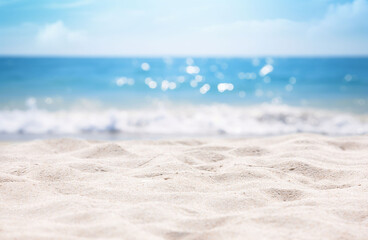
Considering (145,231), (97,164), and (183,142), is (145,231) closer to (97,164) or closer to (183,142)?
(97,164)

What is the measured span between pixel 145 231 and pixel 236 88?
1373cm

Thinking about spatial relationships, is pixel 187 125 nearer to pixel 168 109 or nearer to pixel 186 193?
pixel 168 109

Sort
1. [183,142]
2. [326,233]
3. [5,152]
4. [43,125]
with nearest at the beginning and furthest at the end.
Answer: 1. [326,233]
2. [5,152]
3. [183,142]
4. [43,125]

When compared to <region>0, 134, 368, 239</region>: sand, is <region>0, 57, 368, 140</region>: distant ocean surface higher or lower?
higher

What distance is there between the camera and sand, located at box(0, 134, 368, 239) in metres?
1.81

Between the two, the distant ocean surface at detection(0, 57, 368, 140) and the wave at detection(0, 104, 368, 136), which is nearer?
the wave at detection(0, 104, 368, 136)

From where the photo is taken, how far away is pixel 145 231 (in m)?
1.80

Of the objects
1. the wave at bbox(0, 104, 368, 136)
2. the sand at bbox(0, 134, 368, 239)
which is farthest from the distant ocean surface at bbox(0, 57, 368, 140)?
the sand at bbox(0, 134, 368, 239)

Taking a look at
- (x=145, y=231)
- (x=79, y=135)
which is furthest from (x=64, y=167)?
(x=79, y=135)

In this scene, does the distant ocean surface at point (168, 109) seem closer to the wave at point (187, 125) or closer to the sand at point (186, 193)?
the wave at point (187, 125)

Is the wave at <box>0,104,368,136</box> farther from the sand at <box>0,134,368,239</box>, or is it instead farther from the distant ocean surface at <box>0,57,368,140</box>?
the sand at <box>0,134,368,239</box>

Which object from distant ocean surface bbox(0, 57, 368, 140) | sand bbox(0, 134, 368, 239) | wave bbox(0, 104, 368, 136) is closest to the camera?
sand bbox(0, 134, 368, 239)

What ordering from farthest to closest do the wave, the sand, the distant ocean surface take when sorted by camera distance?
the distant ocean surface
the wave
the sand

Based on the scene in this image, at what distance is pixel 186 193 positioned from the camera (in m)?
2.31
